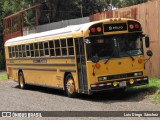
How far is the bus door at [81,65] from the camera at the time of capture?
49.6ft

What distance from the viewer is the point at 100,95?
16.7 m

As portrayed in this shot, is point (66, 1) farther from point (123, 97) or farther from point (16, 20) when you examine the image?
point (123, 97)

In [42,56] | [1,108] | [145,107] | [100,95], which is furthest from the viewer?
[42,56]

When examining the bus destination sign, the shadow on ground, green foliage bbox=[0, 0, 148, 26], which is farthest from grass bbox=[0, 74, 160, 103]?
green foliage bbox=[0, 0, 148, 26]

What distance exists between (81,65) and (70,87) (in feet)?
4.41

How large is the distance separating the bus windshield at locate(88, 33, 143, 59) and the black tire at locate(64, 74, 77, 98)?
6.12ft

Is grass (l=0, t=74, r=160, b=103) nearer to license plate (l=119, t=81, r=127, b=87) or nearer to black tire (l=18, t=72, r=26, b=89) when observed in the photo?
license plate (l=119, t=81, r=127, b=87)

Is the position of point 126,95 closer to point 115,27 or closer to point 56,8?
point 115,27

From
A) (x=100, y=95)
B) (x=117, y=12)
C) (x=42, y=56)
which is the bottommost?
(x=100, y=95)

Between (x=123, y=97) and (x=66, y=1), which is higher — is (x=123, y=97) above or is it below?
below

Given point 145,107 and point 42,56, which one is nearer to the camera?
point 145,107

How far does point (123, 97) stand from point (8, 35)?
22989mm

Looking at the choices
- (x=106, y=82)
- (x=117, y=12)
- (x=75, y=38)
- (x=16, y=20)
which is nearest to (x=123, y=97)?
(x=106, y=82)

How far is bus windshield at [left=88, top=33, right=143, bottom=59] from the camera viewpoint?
14.9 metres
